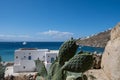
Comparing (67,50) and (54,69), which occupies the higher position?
(67,50)

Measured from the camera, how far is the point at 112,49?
4.50 meters

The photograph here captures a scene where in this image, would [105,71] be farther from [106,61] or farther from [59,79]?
[59,79]

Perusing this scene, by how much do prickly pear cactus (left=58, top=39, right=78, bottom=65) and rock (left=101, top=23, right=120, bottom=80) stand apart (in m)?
2.30

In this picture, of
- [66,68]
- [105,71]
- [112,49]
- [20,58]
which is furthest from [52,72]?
[20,58]

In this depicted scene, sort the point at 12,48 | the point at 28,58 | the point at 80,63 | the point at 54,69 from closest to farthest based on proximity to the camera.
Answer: the point at 80,63 < the point at 54,69 < the point at 28,58 < the point at 12,48

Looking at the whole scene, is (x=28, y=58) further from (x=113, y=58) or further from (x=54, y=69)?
(x=54, y=69)

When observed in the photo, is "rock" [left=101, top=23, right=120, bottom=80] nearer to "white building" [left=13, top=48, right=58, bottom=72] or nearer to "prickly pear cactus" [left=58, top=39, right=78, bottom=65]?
"prickly pear cactus" [left=58, top=39, right=78, bottom=65]

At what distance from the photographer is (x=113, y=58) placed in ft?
14.6

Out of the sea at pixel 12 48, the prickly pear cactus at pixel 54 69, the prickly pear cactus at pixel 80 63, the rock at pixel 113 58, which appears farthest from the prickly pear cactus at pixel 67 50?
the sea at pixel 12 48

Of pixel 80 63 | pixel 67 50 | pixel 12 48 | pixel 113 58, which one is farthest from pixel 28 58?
pixel 12 48

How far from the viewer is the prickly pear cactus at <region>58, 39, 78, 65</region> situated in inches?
83.8

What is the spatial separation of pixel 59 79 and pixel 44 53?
84.0 feet

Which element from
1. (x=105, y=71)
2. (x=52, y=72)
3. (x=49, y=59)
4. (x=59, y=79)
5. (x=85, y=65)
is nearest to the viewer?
(x=85, y=65)

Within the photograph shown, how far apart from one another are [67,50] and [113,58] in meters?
2.48
